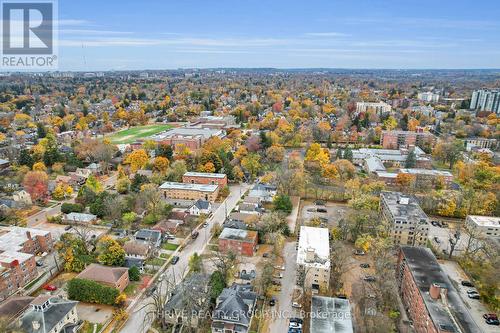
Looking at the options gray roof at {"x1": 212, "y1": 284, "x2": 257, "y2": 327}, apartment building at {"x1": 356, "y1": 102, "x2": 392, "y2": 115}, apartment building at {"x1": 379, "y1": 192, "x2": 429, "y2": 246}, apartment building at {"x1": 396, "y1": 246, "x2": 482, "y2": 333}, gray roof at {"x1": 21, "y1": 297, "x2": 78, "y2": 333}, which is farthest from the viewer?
apartment building at {"x1": 356, "y1": 102, "x2": 392, "y2": 115}

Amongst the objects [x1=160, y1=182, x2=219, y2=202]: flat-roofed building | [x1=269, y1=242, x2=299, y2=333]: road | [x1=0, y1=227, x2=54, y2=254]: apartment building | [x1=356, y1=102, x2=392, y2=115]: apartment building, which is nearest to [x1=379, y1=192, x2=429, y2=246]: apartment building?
[x1=269, y1=242, x2=299, y2=333]: road

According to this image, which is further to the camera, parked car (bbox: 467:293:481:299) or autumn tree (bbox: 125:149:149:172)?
autumn tree (bbox: 125:149:149:172)

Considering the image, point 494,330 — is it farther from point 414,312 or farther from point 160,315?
point 160,315

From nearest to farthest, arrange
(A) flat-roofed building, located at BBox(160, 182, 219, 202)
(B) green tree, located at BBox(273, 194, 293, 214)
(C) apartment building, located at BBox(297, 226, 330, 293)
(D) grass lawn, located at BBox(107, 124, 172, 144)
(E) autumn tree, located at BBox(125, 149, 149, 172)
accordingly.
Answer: (C) apartment building, located at BBox(297, 226, 330, 293) → (B) green tree, located at BBox(273, 194, 293, 214) → (A) flat-roofed building, located at BBox(160, 182, 219, 202) → (E) autumn tree, located at BBox(125, 149, 149, 172) → (D) grass lawn, located at BBox(107, 124, 172, 144)

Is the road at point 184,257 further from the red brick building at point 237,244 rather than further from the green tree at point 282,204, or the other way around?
the green tree at point 282,204

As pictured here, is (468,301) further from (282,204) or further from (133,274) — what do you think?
(133,274)

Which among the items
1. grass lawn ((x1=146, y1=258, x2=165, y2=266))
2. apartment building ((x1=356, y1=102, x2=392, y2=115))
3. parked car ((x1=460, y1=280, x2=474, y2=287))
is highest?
apartment building ((x1=356, y1=102, x2=392, y2=115))

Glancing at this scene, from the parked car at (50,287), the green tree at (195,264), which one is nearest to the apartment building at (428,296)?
the green tree at (195,264)

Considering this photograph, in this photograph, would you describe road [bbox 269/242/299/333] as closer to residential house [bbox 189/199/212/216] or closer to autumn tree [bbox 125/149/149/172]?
residential house [bbox 189/199/212/216]

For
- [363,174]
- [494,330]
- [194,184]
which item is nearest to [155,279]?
[194,184]
